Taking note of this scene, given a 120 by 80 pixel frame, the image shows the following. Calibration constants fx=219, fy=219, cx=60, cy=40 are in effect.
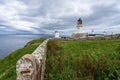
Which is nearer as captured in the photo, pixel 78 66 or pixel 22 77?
pixel 22 77

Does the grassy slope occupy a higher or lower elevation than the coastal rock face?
lower

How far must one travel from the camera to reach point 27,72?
5082 mm

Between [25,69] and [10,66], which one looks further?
[10,66]

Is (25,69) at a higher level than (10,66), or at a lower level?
higher

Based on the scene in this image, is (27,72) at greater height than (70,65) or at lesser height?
greater

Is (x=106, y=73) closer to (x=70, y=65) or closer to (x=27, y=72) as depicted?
(x=70, y=65)

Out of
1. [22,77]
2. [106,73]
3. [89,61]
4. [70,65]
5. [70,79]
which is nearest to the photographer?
[22,77]

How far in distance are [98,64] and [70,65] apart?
6.96ft

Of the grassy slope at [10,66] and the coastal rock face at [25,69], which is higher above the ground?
the coastal rock face at [25,69]

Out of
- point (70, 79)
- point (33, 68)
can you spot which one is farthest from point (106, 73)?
point (33, 68)

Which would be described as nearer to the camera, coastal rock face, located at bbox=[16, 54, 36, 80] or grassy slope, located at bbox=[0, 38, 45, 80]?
coastal rock face, located at bbox=[16, 54, 36, 80]

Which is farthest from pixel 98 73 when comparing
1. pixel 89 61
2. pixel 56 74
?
pixel 56 74

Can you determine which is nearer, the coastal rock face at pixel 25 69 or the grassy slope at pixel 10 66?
the coastal rock face at pixel 25 69

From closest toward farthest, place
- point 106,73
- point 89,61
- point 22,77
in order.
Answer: point 22,77
point 106,73
point 89,61
